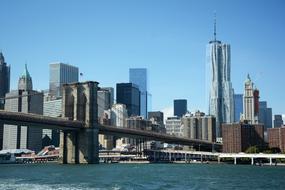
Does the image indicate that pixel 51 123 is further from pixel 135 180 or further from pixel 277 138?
pixel 277 138

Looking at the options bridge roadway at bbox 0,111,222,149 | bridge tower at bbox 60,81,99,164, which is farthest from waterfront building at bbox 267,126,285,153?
bridge tower at bbox 60,81,99,164

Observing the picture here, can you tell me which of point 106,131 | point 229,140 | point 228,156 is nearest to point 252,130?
point 229,140

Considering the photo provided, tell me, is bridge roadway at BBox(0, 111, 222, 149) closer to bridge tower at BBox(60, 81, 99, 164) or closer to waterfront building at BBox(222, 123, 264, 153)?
bridge tower at BBox(60, 81, 99, 164)

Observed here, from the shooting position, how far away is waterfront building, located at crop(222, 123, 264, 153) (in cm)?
16950

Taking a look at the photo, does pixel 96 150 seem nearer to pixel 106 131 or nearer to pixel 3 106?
pixel 106 131

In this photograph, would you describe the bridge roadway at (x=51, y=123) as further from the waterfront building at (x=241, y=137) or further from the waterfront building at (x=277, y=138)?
the waterfront building at (x=277, y=138)

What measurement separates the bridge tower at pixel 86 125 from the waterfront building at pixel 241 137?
73404 mm

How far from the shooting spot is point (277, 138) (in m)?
180

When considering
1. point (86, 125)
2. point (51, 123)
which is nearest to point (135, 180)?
point (51, 123)

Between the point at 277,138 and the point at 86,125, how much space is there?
3746 inches

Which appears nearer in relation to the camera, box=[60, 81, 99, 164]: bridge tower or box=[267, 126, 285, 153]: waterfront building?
box=[60, 81, 99, 164]: bridge tower

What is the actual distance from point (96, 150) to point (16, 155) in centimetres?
8865

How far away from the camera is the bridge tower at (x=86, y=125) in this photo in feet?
341

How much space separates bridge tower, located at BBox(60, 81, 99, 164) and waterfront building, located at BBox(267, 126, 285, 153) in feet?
283
